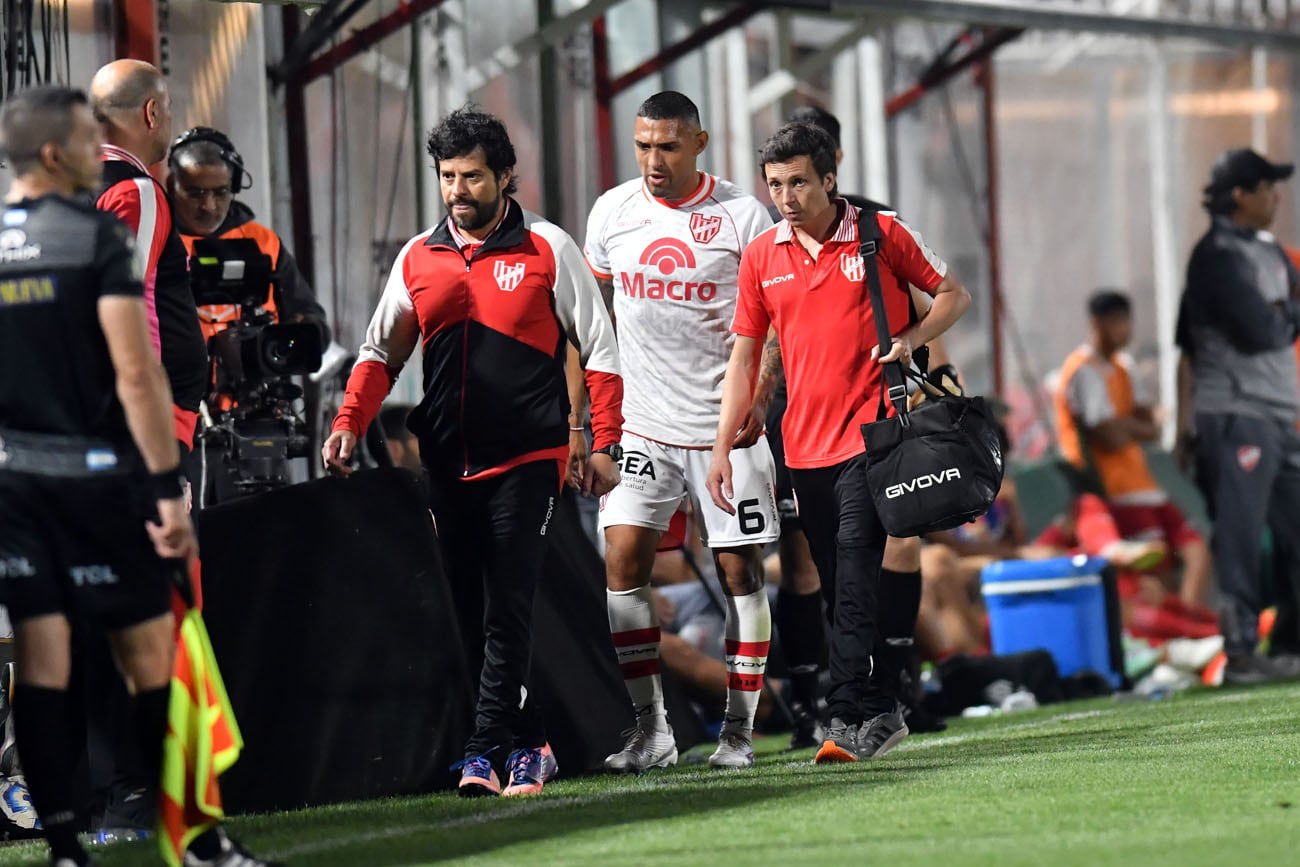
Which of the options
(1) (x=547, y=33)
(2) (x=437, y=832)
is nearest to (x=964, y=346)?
(1) (x=547, y=33)

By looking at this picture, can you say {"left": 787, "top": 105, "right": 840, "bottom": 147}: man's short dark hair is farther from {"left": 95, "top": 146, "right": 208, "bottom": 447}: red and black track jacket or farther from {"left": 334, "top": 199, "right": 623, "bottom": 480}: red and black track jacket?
{"left": 95, "top": 146, "right": 208, "bottom": 447}: red and black track jacket

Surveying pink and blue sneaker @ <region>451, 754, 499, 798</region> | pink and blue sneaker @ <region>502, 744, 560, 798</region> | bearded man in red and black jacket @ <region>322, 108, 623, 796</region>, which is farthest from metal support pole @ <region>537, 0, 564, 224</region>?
pink and blue sneaker @ <region>451, 754, 499, 798</region>

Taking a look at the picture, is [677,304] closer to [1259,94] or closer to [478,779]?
[478,779]

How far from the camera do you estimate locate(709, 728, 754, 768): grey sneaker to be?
23.6 ft

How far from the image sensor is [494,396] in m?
6.59

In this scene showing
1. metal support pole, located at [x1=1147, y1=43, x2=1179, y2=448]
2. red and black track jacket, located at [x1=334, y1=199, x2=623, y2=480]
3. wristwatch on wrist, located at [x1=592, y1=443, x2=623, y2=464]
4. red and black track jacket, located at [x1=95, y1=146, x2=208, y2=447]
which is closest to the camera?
red and black track jacket, located at [x1=95, y1=146, x2=208, y2=447]

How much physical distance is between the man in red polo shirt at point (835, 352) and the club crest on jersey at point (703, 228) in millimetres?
241

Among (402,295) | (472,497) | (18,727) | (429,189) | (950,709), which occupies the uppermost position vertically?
(429,189)

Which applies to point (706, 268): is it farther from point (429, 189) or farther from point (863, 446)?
point (429, 189)

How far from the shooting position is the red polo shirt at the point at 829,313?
7.02 m

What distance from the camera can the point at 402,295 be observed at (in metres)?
6.72

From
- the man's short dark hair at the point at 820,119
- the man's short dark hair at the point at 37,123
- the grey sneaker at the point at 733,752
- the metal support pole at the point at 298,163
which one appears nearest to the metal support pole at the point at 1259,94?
the metal support pole at the point at 298,163

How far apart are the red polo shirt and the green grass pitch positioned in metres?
1.08

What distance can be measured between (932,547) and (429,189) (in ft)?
10.6
